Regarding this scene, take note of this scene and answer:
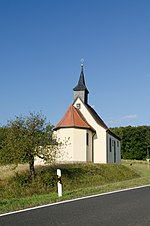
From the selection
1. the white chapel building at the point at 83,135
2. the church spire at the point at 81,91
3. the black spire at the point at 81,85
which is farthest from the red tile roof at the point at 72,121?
the black spire at the point at 81,85

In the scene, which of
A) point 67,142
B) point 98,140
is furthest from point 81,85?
point 67,142

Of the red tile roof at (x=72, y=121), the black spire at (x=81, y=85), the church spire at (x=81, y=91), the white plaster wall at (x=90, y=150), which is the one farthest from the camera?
the black spire at (x=81, y=85)

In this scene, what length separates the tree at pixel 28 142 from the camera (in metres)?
19.8

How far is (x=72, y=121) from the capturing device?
105 ft

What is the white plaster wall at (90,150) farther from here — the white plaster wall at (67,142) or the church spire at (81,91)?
the church spire at (81,91)

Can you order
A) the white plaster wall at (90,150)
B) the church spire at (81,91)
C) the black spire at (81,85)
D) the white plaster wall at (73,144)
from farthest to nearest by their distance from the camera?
1. the black spire at (81,85)
2. the church spire at (81,91)
3. the white plaster wall at (90,150)
4. the white plaster wall at (73,144)

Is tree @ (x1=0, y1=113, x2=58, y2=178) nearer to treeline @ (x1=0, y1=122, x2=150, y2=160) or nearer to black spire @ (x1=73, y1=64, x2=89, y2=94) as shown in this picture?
black spire @ (x1=73, y1=64, x2=89, y2=94)

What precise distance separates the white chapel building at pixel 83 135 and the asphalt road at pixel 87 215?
20.5m

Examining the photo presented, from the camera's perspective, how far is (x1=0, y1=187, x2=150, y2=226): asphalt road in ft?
19.2

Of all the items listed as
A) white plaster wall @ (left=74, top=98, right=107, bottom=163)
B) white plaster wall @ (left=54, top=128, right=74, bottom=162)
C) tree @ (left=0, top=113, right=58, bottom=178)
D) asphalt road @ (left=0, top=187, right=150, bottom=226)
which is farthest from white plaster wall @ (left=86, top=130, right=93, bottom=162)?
asphalt road @ (left=0, top=187, right=150, bottom=226)

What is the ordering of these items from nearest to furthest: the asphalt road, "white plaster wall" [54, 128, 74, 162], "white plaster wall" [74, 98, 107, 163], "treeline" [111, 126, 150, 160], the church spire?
the asphalt road → "white plaster wall" [54, 128, 74, 162] → "white plaster wall" [74, 98, 107, 163] → the church spire → "treeline" [111, 126, 150, 160]

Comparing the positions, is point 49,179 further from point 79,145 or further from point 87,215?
point 87,215

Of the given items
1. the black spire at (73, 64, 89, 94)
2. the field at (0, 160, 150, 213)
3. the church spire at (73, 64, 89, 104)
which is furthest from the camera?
the black spire at (73, 64, 89, 94)

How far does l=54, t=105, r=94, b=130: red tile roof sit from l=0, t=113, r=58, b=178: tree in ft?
35.2
